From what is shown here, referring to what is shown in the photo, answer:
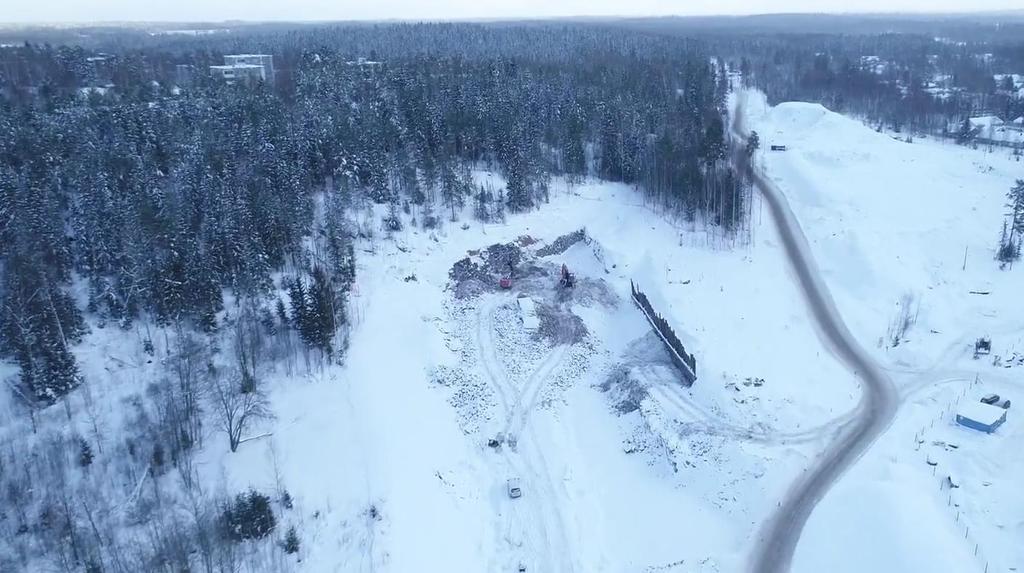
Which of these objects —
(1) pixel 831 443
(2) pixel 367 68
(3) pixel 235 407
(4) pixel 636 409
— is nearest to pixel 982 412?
(1) pixel 831 443

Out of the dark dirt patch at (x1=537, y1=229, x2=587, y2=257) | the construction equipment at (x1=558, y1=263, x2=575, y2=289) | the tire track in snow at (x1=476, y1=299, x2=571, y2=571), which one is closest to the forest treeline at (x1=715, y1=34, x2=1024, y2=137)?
the dark dirt patch at (x1=537, y1=229, x2=587, y2=257)

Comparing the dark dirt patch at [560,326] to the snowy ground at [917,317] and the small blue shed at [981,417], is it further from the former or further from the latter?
the small blue shed at [981,417]

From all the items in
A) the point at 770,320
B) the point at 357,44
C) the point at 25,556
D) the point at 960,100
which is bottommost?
the point at 25,556

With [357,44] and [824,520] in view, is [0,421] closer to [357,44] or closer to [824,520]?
[824,520]

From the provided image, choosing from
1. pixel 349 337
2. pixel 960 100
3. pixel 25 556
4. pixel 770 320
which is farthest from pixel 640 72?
pixel 25 556

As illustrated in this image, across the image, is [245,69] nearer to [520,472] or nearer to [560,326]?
[560,326]
